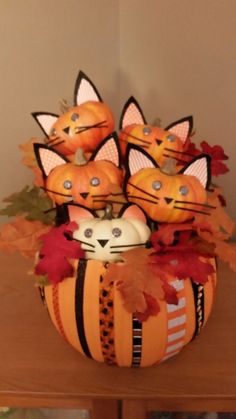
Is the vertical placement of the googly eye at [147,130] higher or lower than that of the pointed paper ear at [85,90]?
lower

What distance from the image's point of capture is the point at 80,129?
0.72m

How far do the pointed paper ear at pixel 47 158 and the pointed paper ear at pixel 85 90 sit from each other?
0.17 meters

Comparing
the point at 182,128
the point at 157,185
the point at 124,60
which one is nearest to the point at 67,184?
the point at 157,185

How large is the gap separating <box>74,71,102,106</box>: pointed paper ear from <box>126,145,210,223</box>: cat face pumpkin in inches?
8.3

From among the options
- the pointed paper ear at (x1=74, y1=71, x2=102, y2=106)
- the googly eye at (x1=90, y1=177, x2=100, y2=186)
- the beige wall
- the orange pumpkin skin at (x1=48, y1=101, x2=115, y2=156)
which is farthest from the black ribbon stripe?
the beige wall

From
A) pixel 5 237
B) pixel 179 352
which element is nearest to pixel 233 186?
pixel 179 352

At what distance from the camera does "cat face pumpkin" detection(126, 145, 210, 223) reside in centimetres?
61

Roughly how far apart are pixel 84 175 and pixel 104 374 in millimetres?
279

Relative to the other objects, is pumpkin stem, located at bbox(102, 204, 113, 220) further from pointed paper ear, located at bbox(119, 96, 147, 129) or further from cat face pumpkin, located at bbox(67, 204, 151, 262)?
pointed paper ear, located at bbox(119, 96, 147, 129)

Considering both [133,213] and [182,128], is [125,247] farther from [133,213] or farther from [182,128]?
[182,128]

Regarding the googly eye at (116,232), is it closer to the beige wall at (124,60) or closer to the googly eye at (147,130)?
the googly eye at (147,130)

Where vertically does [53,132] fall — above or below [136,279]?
above

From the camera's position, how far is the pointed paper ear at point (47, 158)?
26.6 inches

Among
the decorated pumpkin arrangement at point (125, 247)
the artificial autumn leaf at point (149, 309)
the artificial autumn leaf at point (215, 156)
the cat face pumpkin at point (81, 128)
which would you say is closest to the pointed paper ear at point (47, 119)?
the cat face pumpkin at point (81, 128)
